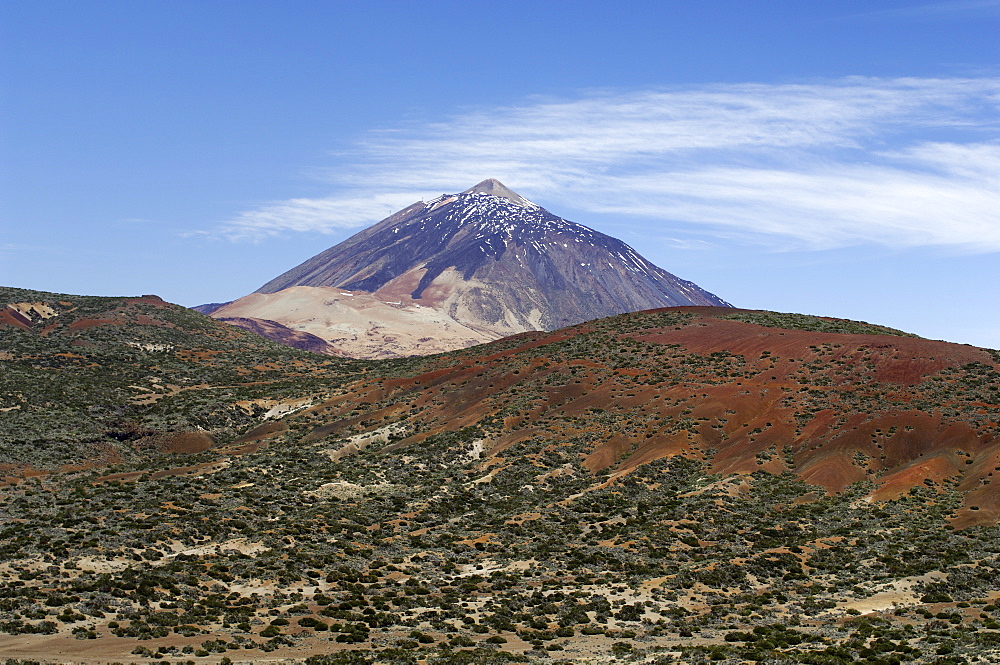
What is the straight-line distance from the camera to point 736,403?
211 ft

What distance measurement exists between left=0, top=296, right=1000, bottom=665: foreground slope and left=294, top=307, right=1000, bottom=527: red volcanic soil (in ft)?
0.82

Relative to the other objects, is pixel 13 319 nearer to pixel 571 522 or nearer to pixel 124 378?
pixel 124 378

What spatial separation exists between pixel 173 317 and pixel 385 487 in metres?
67.9

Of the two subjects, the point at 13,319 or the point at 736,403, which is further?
the point at 13,319

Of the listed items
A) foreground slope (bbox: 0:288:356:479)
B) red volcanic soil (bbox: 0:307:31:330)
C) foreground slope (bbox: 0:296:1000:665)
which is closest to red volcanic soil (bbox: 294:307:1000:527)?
foreground slope (bbox: 0:296:1000:665)

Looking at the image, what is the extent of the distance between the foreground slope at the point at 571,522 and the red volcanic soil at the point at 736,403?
249 millimetres

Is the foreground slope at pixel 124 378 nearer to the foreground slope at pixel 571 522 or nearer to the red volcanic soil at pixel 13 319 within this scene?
the red volcanic soil at pixel 13 319

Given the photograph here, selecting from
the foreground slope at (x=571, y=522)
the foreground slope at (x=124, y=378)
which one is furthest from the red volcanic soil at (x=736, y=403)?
the foreground slope at (x=124, y=378)

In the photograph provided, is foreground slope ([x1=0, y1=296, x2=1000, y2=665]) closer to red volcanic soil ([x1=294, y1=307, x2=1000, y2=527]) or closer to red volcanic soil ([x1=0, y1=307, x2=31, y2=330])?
red volcanic soil ([x1=294, y1=307, x2=1000, y2=527])

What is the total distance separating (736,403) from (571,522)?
20.3 m

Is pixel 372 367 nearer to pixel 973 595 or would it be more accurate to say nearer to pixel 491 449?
pixel 491 449

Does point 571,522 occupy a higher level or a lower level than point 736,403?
lower

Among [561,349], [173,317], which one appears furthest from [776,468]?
[173,317]

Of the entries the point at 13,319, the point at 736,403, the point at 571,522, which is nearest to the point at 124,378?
the point at 13,319
